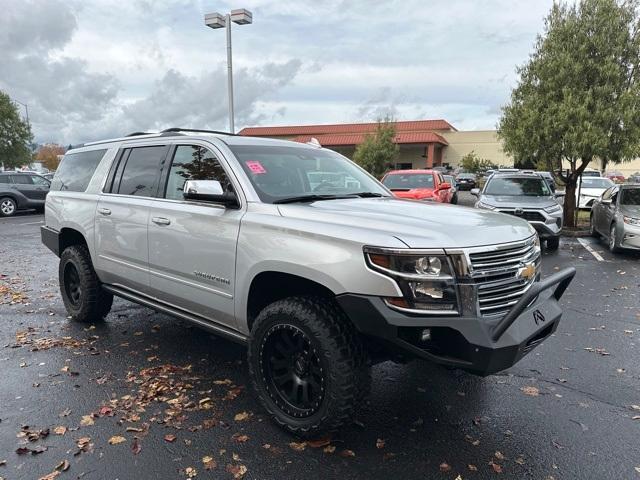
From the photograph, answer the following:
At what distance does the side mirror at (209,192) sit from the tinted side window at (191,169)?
0.68ft

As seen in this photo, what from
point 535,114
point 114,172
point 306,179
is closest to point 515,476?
point 306,179

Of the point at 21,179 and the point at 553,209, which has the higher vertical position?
the point at 21,179

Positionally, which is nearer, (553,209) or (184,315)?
(184,315)

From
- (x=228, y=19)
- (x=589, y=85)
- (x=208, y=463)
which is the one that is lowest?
(x=208, y=463)

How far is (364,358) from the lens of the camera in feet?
9.67

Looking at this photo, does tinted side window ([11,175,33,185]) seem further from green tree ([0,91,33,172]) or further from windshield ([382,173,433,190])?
green tree ([0,91,33,172])

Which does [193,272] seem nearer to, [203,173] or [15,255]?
[203,173]

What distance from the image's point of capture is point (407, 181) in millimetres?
13594

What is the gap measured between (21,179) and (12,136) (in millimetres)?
24380

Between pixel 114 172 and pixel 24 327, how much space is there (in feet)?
6.84

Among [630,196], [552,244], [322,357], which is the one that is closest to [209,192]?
[322,357]

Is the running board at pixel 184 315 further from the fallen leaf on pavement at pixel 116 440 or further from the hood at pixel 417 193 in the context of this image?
the hood at pixel 417 193

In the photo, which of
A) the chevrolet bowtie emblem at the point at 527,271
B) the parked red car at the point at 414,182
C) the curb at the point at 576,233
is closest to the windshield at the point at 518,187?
the parked red car at the point at 414,182

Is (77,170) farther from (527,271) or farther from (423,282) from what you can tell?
(527,271)
